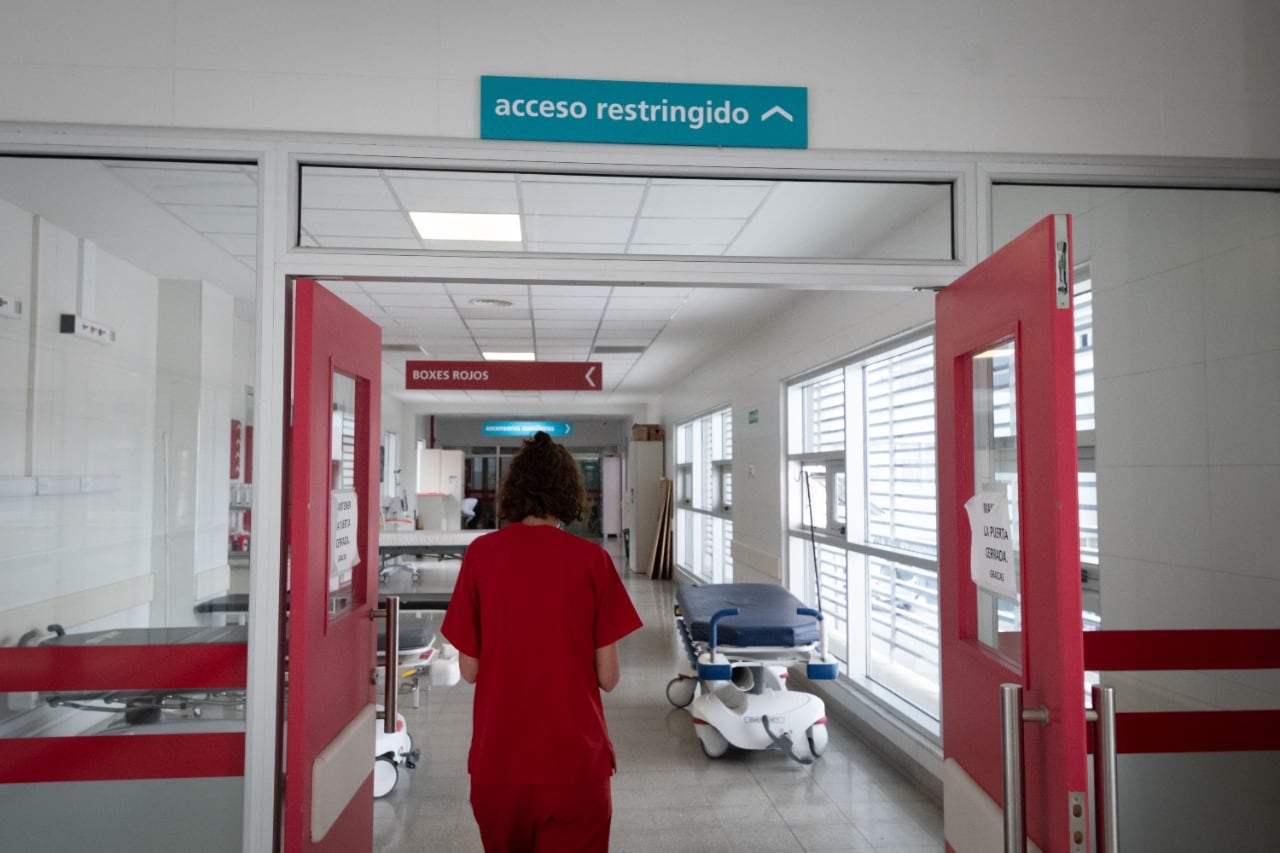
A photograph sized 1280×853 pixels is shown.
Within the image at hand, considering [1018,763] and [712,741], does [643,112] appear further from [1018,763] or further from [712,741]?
[712,741]

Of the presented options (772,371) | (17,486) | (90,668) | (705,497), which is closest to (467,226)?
(17,486)

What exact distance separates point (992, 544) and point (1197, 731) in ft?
3.31

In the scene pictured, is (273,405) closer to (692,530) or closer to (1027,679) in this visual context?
(1027,679)

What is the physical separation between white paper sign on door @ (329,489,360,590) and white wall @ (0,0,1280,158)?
984 millimetres

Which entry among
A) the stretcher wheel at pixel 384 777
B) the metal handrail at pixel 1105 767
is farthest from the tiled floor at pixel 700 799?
the metal handrail at pixel 1105 767

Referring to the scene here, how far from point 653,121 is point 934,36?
811mm

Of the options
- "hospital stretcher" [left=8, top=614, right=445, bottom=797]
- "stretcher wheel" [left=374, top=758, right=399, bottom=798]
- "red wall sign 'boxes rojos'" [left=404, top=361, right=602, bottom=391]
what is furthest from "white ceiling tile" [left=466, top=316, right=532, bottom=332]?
"hospital stretcher" [left=8, top=614, right=445, bottom=797]

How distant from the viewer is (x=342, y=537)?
2.37 metres

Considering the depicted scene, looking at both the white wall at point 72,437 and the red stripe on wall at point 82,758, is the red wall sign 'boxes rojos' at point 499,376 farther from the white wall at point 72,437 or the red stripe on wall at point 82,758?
the red stripe on wall at point 82,758

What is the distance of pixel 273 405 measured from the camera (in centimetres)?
220

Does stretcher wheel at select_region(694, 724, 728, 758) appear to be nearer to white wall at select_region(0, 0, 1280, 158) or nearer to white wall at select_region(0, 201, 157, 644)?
white wall at select_region(0, 201, 157, 644)

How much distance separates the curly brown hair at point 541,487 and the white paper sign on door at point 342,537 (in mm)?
430

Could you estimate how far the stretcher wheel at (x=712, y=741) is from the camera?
4.83 meters

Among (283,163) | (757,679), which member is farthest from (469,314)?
(283,163)
